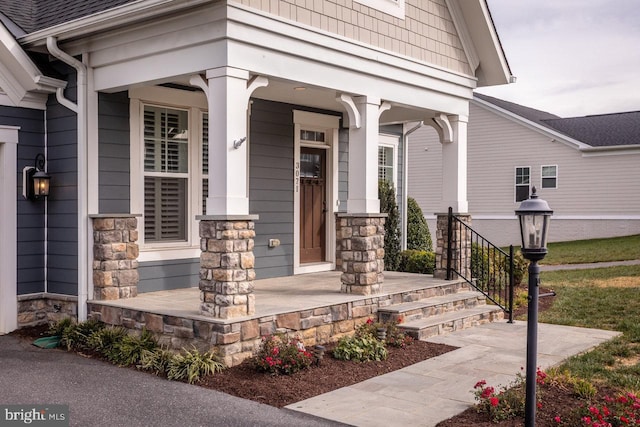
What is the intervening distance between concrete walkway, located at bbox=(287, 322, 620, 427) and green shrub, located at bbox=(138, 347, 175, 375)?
4.74 feet

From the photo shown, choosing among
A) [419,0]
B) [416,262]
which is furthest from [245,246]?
[416,262]

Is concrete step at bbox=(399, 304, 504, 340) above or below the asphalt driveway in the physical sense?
above

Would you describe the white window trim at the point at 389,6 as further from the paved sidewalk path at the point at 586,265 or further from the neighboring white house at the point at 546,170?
the neighboring white house at the point at 546,170

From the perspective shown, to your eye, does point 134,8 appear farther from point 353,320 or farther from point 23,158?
point 353,320

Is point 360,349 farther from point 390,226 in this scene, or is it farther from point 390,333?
point 390,226

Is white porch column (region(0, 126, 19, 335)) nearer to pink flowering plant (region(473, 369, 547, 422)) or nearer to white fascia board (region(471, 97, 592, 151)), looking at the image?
pink flowering plant (region(473, 369, 547, 422))

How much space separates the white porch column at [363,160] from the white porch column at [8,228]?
3957mm

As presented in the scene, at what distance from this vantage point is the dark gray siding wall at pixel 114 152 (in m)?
7.24

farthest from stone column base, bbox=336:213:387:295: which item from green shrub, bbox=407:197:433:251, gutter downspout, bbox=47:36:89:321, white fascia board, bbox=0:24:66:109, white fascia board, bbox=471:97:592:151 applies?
white fascia board, bbox=471:97:592:151

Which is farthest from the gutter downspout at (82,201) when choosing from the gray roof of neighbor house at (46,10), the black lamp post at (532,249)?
the black lamp post at (532,249)

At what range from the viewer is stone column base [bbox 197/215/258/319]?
19.4 feet

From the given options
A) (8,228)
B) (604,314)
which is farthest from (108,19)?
(604,314)

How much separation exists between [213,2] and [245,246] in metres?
2.35

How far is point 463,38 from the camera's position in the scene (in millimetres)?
9555
